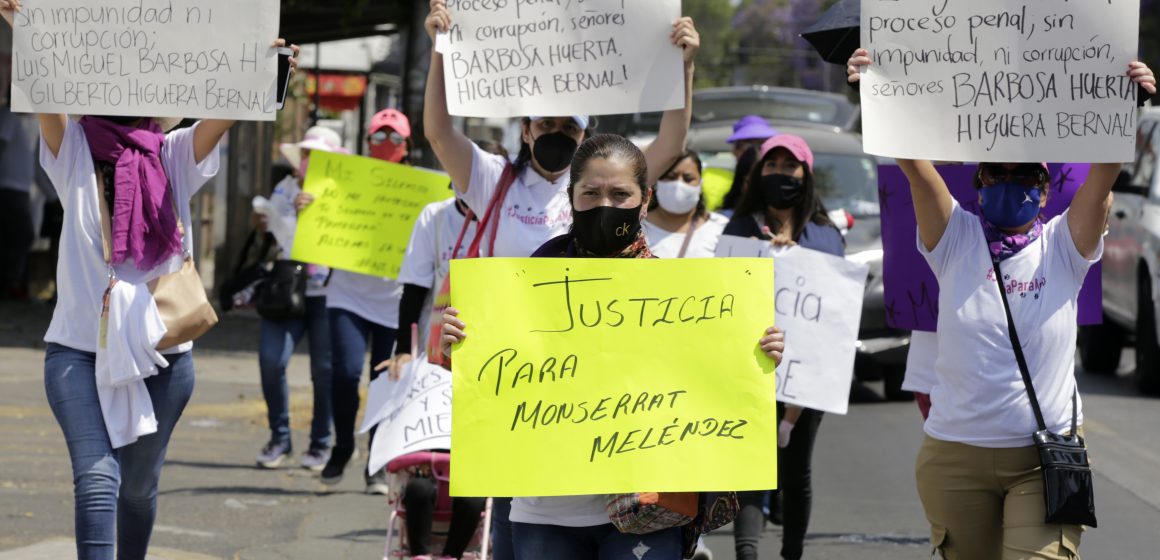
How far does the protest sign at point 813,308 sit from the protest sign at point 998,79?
199 cm

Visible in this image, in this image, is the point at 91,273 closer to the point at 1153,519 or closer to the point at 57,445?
the point at 57,445

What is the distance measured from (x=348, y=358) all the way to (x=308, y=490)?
0.73 meters

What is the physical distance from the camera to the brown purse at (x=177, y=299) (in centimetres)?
516

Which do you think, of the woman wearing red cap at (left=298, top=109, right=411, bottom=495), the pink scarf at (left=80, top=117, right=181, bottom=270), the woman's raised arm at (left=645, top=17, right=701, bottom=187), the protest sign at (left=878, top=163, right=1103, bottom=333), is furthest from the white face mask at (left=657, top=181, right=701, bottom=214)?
the pink scarf at (left=80, top=117, right=181, bottom=270)

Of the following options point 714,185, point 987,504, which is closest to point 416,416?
point 987,504

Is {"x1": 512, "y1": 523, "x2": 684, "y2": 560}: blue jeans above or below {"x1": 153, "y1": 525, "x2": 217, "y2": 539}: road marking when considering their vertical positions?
above

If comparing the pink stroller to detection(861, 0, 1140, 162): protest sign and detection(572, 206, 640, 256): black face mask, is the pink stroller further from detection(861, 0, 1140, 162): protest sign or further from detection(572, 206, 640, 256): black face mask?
detection(861, 0, 1140, 162): protest sign

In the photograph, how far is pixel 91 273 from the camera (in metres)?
5.15

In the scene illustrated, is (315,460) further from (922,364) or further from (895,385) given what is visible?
(895,385)

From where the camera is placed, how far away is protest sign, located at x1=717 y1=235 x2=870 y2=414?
664cm

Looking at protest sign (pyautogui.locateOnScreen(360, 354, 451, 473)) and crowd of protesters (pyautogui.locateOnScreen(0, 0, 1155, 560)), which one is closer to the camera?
crowd of protesters (pyautogui.locateOnScreen(0, 0, 1155, 560))

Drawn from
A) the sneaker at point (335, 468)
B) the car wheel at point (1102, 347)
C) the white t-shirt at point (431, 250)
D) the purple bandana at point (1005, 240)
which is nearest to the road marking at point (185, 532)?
the sneaker at point (335, 468)

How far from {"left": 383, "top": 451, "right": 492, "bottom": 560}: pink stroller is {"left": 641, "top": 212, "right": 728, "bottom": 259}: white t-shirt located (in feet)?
4.99

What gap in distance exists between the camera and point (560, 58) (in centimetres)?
538
